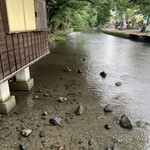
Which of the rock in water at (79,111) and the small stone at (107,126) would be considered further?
the rock in water at (79,111)

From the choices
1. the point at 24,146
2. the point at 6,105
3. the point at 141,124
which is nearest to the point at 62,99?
the point at 6,105

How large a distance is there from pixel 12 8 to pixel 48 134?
16.4 feet

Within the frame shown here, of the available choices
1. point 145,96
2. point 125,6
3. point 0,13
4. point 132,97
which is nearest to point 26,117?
point 0,13

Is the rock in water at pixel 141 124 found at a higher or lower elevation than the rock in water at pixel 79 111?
lower

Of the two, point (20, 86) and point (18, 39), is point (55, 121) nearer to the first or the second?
point (20, 86)

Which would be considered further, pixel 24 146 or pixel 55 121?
pixel 55 121

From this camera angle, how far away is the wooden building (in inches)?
225

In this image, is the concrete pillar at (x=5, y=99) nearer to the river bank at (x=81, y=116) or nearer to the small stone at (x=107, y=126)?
the river bank at (x=81, y=116)

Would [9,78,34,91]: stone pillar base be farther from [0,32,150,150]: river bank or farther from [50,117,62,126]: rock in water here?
[50,117,62,126]: rock in water

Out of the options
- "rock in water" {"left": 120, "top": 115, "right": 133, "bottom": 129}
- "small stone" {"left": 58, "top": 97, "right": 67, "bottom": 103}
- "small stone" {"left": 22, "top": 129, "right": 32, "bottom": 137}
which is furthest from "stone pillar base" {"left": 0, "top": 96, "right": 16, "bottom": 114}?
"rock in water" {"left": 120, "top": 115, "right": 133, "bottom": 129}

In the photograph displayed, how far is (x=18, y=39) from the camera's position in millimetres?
6730

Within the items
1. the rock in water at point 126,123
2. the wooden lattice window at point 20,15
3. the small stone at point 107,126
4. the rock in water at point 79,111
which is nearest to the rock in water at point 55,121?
the rock in water at point 79,111

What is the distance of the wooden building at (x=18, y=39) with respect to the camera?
18.7 ft

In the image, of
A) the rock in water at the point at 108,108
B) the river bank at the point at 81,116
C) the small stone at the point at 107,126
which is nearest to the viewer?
the river bank at the point at 81,116
